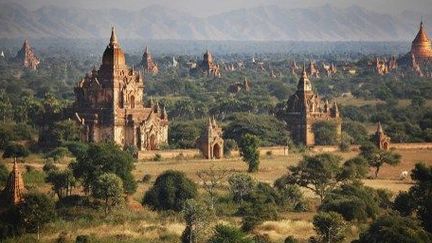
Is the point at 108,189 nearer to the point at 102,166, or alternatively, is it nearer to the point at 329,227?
the point at 102,166

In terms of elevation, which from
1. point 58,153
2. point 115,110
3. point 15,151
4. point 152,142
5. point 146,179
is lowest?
point 146,179

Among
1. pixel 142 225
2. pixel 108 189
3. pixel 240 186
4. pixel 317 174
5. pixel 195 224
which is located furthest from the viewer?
pixel 317 174

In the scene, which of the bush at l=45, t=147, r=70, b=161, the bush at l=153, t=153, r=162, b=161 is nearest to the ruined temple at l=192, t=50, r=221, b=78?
the bush at l=153, t=153, r=162, b=161

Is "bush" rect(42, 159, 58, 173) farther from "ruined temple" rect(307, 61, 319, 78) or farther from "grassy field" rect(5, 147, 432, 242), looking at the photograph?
"ruined temple" rect(307, 61, 319, 78)

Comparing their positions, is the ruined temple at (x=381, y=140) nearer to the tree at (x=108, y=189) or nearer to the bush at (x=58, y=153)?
the bush at (x=58, y=153)

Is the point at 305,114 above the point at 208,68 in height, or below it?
below

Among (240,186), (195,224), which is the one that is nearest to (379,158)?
(240,186)

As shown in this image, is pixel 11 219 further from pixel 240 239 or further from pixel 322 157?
pixel 322 157

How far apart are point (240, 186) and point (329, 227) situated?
36.6 feet

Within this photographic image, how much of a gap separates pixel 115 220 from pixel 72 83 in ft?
354

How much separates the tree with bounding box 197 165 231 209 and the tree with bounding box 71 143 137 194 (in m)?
3.89

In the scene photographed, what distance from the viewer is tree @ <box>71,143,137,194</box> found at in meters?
46.1

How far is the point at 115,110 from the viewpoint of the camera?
2589 inches

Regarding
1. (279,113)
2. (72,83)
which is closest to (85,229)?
(279,113)
